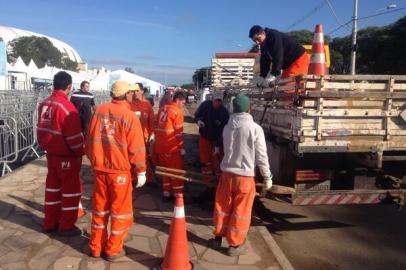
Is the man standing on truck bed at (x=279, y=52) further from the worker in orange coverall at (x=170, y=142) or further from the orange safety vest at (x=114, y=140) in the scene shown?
the orange safety vest at (x=114, y=140)

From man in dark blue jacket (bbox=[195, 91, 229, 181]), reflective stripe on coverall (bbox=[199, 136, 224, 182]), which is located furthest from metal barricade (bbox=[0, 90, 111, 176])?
man in dark blue jacket (bbox=[195, 91, 229, 181])

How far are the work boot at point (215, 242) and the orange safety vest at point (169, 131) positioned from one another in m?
2.01

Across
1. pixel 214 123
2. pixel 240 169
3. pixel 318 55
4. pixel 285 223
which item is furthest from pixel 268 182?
pixel 318 55

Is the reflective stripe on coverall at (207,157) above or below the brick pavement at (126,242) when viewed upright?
above

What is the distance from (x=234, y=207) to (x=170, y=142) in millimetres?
2193

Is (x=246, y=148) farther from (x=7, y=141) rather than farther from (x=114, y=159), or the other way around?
(x=7, y=141)

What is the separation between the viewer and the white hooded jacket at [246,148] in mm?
4547

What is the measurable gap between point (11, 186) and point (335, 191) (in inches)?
202

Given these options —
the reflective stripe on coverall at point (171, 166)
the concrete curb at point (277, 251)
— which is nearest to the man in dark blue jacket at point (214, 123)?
the reflective stripe on coverall at point (171, 166)

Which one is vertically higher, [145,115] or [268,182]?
[145,115]

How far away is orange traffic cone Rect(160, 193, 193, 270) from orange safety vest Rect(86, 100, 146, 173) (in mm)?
647

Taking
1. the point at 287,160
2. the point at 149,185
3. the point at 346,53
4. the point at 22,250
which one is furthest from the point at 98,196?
the point at 346,53

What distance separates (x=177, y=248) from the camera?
4.15 meters

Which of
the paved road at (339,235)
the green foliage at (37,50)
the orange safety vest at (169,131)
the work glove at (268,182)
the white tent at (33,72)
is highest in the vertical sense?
the green foliage at (37,50)
